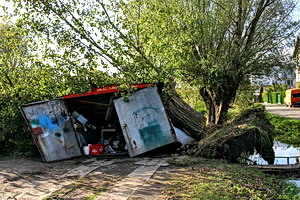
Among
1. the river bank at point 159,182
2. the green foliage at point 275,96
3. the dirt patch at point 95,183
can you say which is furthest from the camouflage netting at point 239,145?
the green foliage at point 275,96

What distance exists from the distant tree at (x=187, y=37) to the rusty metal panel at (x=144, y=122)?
70 centimetres

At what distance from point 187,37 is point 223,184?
253 inches

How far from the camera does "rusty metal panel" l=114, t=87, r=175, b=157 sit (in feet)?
34.9

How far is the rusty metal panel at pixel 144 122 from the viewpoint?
1065 centimetres

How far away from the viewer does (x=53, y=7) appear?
10062mm

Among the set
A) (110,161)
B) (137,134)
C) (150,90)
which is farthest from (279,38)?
(110,161)

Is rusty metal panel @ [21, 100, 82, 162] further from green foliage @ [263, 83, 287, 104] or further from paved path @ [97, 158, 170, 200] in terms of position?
green foliage @ [263, 83, 287, 104]

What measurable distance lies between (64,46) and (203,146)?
5335 millimetres

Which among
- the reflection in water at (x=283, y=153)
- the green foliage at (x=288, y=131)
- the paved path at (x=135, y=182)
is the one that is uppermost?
the paved path at (x=135, y=182)

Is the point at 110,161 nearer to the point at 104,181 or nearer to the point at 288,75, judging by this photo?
the point at 104,181

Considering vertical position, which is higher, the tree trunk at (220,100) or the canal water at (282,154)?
the tree trunk at (220,100)

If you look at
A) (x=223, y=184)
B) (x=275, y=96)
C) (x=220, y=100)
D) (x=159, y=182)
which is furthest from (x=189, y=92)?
(x=275, y=96)

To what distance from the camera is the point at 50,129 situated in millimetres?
11070

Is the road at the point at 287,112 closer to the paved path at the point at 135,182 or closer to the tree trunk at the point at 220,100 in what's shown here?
the tree trunk at the point at 220,100
